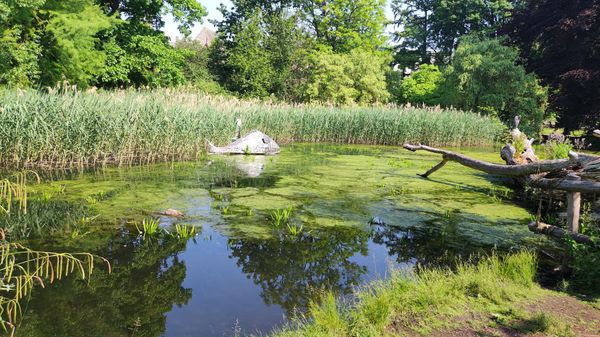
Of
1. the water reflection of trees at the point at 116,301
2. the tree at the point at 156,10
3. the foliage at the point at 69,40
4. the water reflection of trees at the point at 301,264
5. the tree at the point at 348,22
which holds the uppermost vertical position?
the tree at the point at 348,22

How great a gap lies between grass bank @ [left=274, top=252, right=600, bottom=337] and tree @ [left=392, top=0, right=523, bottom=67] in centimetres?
3344

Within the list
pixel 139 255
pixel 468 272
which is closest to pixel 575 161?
pixel 468 272

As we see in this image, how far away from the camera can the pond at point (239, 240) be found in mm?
3293

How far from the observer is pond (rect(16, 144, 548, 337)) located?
329cm

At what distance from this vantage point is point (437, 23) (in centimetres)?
3728

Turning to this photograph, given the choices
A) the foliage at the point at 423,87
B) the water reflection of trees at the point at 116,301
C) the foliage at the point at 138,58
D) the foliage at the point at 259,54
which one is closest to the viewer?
the water reflection of trees at the point at 116,301

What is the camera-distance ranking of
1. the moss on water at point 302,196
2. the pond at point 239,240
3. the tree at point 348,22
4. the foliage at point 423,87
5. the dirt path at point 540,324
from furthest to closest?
the tree at point 348,22, the foliage at point 423,87, the moss on water at point 302,196, the pond at point 239,240, the dirt path at point 540,324

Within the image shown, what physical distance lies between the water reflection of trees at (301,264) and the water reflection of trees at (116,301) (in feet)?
2.31

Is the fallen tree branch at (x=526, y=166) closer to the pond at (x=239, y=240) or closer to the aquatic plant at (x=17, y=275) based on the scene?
the pond at (x=239, y=240)

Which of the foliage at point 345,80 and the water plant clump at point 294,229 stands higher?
the foliage at point 345,80

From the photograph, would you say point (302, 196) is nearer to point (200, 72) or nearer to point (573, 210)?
point (573, 210)

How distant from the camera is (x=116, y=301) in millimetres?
3369

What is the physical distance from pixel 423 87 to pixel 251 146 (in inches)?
822

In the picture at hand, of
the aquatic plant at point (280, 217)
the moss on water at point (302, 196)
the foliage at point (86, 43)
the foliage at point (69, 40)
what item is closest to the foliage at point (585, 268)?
the moss on water at point (302, 196)
